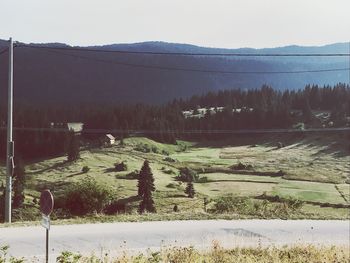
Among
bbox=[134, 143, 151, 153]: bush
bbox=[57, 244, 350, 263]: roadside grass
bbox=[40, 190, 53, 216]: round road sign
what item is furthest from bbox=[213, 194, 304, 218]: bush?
bbox=[134, 143, 151, 153]: bush

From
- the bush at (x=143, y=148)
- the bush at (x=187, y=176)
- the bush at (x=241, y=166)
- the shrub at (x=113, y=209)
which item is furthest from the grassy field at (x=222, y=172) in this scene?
the shrub at (x=113, y=209)

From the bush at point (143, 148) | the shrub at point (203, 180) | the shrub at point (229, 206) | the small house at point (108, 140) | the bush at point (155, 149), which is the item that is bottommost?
the shrub at point (203, 180)

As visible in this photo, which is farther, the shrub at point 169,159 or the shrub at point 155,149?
the shrub at point 155,149

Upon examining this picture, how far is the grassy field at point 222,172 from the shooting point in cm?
11525

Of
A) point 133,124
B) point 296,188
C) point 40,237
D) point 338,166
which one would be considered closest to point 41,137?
point 133,124

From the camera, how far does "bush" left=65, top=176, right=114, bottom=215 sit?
22.5m

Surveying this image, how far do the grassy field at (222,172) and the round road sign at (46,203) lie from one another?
81.8 meters

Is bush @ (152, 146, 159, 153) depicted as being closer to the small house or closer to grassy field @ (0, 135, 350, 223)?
grassy field @ (0, 135, 350, 223)

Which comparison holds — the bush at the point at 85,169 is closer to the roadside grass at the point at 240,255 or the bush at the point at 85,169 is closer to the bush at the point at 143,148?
the bush at the point at 143,148

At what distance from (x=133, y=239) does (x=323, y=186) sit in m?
120

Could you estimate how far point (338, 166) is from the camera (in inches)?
6314

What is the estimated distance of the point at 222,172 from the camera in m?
154

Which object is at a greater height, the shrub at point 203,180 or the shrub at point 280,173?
the shrub at point 280,173

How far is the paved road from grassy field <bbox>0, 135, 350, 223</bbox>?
72.3 m
